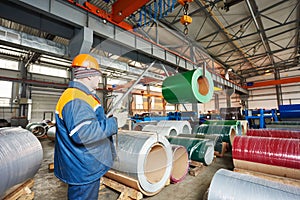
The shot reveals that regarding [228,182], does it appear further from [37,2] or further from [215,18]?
[215,18]

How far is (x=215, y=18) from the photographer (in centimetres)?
546

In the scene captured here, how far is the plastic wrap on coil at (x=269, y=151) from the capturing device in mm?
2203

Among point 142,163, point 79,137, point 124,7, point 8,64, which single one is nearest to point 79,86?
point 79,137

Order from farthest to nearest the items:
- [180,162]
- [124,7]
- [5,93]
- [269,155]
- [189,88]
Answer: [5,93] < [180,162] < [124,7] < [269,155] < [189,88]

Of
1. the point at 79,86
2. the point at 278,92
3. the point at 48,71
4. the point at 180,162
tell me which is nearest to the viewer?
the point at 79,86

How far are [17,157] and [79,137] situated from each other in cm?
164

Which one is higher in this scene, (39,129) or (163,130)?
(163,130)

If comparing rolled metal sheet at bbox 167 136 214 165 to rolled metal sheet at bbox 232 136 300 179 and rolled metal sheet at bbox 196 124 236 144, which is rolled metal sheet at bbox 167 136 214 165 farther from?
rolled metal sheet at bbox 196 124 236 144

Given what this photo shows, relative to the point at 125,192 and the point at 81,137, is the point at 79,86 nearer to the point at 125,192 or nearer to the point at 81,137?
the point at 81,137

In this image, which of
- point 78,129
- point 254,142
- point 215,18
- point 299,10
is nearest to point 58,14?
point 78,129

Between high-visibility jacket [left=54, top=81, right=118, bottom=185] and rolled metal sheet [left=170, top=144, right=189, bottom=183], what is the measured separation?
6.02 feet

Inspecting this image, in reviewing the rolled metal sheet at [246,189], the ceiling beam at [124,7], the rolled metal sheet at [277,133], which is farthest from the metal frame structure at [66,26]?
the rolled metal sheet at [277,133]

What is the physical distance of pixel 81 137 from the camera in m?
1.06

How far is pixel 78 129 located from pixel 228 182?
1.45 metres
